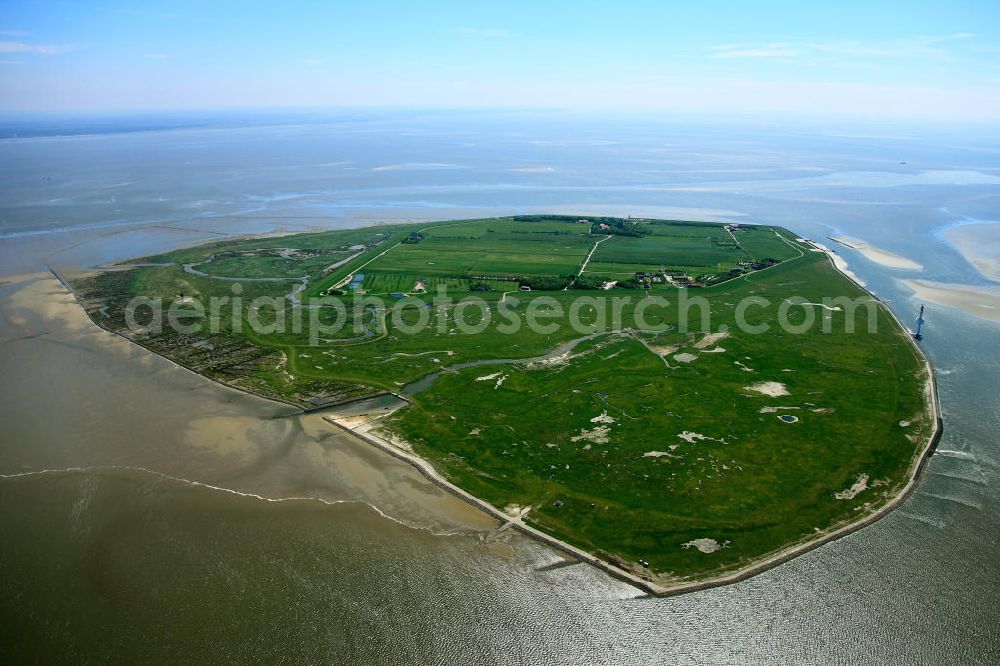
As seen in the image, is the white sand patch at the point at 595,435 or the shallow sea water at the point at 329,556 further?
the white sand patch at the point at 595,435

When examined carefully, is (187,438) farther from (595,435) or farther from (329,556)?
(595,435)

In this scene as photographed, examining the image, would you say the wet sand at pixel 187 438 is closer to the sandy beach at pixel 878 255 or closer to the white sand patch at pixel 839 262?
the white sand patch at pixel 839 262

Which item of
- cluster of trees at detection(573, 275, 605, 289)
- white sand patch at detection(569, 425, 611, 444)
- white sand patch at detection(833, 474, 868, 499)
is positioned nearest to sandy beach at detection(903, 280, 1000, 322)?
cluster of trees at detection(573, 275, 605, 289)

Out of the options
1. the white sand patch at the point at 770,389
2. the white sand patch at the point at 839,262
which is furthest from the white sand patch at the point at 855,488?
the white sand patch at the point at 839,262

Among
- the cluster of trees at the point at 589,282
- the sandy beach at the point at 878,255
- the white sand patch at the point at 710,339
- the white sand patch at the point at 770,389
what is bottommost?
the white sand patch at the point at 770,389

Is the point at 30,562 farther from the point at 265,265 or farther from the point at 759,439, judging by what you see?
the point at 265,265

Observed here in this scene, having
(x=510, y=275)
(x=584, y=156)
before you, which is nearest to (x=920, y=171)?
(x=584, y=156)

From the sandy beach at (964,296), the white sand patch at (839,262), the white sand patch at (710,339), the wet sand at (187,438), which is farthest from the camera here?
the white sand patch at (839,262)
